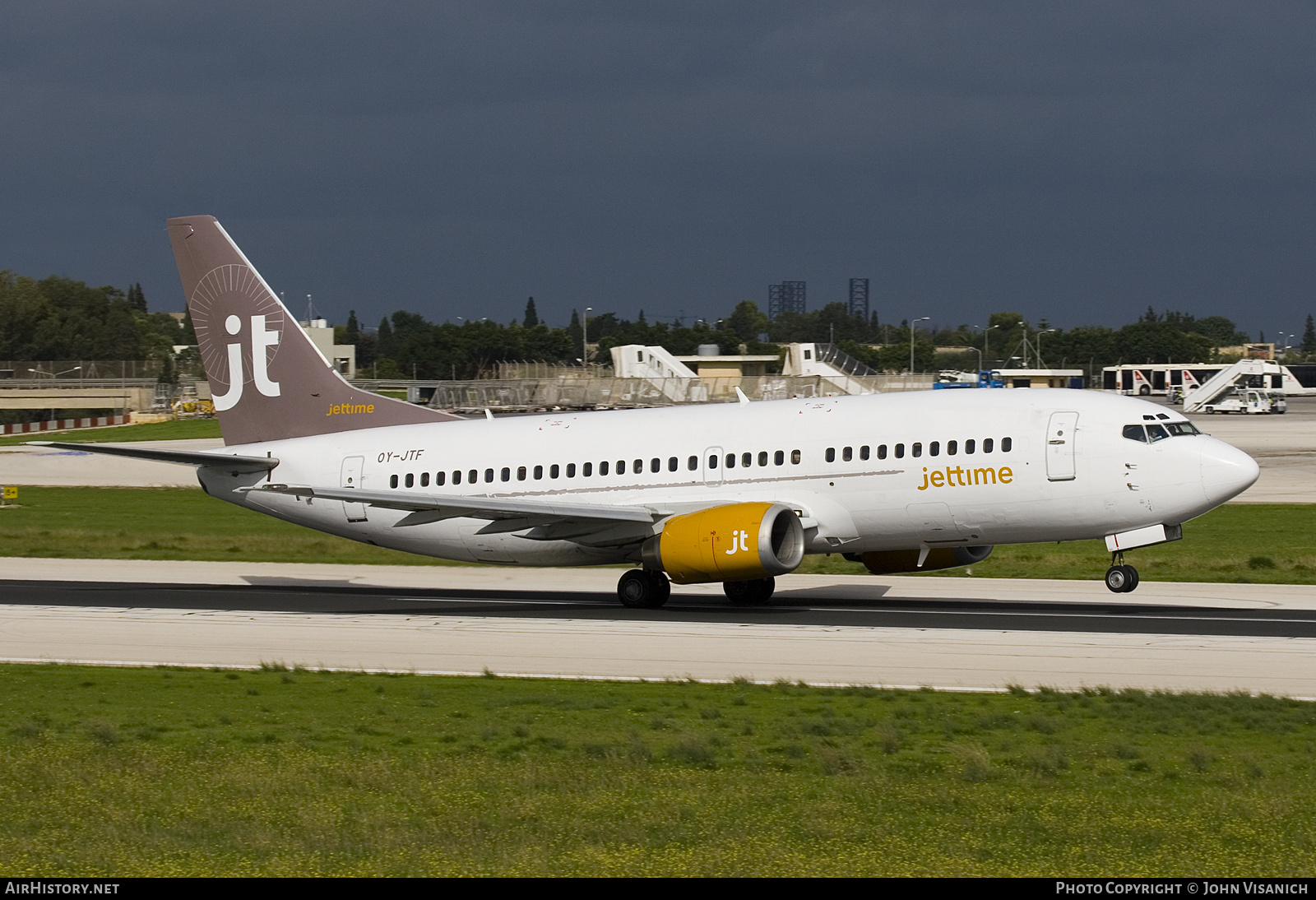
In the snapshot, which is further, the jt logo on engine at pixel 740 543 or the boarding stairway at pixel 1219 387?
the boarding stairway at pixel 1219 387

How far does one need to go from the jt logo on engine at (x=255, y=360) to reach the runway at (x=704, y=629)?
4566 millimetres

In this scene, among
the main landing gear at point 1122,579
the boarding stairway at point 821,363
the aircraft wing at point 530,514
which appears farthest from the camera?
the boarding stairway at point 821,363

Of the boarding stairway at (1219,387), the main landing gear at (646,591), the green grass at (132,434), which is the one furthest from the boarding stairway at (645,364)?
the main landing gear at (646,591)

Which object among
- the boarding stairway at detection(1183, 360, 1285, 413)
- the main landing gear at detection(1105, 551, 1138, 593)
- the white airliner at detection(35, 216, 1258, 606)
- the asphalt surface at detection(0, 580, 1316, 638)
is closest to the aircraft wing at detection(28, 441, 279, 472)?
the white airliner at detection(35, 216, 1258, 606)

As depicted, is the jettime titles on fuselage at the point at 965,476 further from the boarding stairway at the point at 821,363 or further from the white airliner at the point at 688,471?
the boarding stairway at the point at 821,363

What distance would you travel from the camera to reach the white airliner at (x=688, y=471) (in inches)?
1052

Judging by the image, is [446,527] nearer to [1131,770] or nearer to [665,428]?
[665,428]

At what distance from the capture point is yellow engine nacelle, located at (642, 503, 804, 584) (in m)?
26.5

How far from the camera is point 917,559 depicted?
29.7 m

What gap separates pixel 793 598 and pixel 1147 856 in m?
20.2

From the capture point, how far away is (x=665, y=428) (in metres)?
30.2

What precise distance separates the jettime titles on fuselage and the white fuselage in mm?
31

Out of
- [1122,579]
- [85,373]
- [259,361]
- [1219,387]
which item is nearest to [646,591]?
[1122,579]
